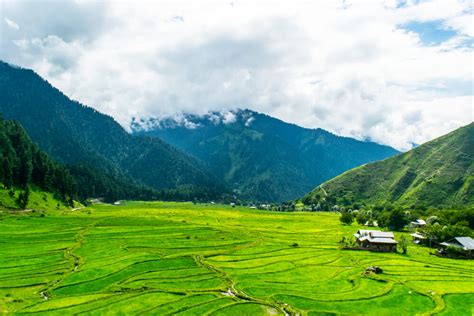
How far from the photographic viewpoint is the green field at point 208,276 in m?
62.2

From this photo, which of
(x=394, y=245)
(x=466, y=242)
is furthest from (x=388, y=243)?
(x=466, y=242)

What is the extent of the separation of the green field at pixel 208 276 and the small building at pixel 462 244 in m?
6.23

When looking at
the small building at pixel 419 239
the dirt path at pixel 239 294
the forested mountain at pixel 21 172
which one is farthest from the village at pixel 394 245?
the forested mountain at pixel 21 172

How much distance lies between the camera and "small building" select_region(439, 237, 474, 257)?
118 meters

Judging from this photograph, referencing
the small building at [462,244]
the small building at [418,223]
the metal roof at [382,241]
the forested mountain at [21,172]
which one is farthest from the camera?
the small building at [418,223]

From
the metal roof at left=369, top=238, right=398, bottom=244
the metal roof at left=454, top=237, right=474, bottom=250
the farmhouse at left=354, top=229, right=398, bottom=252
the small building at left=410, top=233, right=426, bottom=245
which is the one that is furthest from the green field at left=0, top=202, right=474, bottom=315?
the small building at left=410, top=233, right=426, bottom=245

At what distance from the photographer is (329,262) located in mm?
97938

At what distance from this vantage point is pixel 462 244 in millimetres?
119750

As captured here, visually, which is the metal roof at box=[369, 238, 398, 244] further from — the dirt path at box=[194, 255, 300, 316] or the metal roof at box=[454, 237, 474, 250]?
the dirt path at box=[194, 255, 300, 316]

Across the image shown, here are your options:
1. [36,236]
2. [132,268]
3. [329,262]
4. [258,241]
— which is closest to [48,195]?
[36,236]

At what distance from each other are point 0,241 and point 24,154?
102 meters

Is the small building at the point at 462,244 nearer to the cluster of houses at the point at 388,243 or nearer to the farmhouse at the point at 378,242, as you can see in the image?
the cluster of houses at the point at 388,243

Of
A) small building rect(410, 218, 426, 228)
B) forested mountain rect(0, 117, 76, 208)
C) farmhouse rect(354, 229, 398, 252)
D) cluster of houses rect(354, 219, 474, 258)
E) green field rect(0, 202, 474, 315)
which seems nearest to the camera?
green field rect(0, 202, 474, 315)

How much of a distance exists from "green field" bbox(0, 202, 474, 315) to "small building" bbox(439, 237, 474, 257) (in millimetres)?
6229
